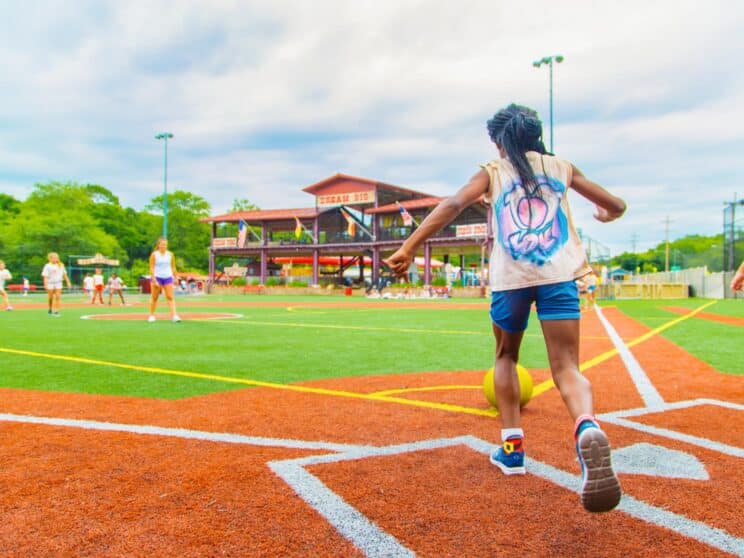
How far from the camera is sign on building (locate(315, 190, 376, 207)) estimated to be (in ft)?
164

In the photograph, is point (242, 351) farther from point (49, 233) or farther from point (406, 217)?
point (49, 233)

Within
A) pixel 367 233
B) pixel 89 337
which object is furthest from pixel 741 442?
pixel 367 233

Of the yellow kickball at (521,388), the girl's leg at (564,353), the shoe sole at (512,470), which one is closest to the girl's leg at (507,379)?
the shoe sole at (512,470)

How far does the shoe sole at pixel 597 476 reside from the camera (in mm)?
2250

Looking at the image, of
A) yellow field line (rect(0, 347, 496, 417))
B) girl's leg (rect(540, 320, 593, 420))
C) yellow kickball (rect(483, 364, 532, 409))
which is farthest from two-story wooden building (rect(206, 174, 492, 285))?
girl's leg (rect(540, 320, 593, 420))

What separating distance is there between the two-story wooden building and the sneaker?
40037 mm

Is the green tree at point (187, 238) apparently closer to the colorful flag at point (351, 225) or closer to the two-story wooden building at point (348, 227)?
the two-story wooden building at point (348, 227)

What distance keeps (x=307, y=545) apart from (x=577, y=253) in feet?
6.32

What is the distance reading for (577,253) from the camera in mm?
2988

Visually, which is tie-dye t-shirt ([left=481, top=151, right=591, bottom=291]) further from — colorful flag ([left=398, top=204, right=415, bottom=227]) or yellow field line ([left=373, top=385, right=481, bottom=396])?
colorful flag ([left=398, top=204, right=415, bottom=227])

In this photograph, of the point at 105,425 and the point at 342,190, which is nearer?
the point at 105,425

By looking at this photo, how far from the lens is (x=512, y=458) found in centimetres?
A: 310

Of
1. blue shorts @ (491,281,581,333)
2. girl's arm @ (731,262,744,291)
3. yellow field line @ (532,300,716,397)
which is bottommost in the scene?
yellow field line @ (532,300,716,397)

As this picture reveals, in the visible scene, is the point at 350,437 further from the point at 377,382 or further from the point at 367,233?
the point at 367,233
